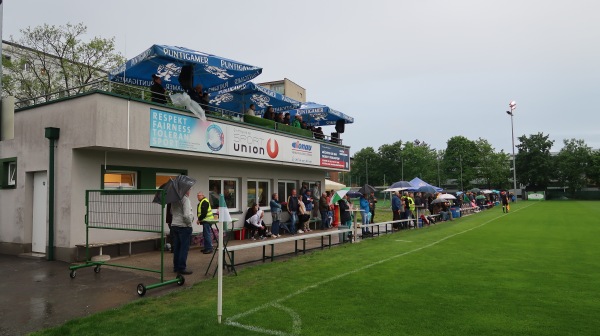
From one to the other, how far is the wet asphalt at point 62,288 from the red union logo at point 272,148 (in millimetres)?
6299

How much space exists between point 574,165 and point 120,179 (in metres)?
90.8

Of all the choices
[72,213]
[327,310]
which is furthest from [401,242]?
[72,213]

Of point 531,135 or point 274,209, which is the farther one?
point 531,135

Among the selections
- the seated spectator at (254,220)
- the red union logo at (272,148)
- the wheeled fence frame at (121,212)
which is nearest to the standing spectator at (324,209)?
A: the red union logo at (272,148)

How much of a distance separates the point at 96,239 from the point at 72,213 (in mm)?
979

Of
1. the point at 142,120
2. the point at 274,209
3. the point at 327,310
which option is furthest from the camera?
the point at 274,209

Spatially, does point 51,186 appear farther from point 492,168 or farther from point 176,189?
point 492,168

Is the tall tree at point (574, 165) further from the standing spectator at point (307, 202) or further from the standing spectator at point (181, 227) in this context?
the standing spectator at point (181, 227)

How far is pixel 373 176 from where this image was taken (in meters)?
114

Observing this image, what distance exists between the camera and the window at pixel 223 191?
605 inches

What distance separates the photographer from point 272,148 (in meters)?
16.9

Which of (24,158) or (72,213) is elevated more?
(24,158)

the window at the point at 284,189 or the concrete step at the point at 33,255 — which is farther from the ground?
the window at the point at 284,189

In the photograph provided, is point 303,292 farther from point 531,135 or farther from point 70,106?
point 531,135
